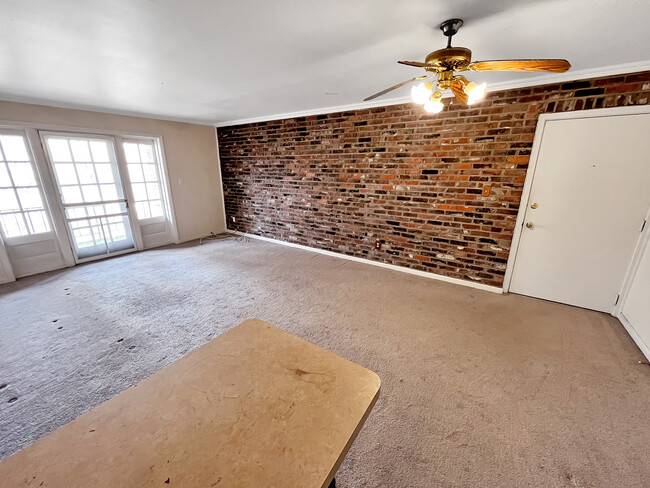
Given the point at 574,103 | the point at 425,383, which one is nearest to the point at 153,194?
the point at 425,383

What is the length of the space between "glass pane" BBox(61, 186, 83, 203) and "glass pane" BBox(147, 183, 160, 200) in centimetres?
94

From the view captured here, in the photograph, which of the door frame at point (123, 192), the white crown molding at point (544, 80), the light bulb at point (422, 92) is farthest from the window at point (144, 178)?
the light bulb at point (422, 92)

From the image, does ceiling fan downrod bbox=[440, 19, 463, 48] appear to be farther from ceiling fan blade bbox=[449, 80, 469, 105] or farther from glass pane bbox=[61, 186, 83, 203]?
glass pane bbox=[61, 186, 83, 203]

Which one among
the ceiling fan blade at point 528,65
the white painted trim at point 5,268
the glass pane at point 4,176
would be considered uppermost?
the ceiling fan blade at point 528,65

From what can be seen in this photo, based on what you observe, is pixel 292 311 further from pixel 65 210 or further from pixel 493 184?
pixel 65 210

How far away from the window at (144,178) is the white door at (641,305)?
6.46m

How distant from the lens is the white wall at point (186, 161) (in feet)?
12.6

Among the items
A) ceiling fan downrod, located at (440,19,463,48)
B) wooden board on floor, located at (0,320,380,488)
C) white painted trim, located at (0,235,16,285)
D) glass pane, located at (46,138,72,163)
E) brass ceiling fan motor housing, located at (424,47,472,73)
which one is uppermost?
ceiling fan downrod, located at (440,19,463,48)

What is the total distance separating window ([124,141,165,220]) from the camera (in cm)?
433

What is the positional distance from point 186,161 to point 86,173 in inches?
59.9

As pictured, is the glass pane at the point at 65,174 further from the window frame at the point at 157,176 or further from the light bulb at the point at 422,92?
the light bulb at the point at 422,92

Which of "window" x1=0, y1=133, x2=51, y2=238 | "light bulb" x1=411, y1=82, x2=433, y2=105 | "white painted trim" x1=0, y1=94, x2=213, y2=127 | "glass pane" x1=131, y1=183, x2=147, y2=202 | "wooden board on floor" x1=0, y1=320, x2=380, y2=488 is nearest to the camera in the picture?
"wooden board on floor" x1=0, y1=320, x2=380, y2=488

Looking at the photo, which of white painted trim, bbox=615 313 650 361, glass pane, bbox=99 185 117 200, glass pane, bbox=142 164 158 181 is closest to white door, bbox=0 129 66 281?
glass pane, bbox=99 185 117 200

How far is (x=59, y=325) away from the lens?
2451 mm
